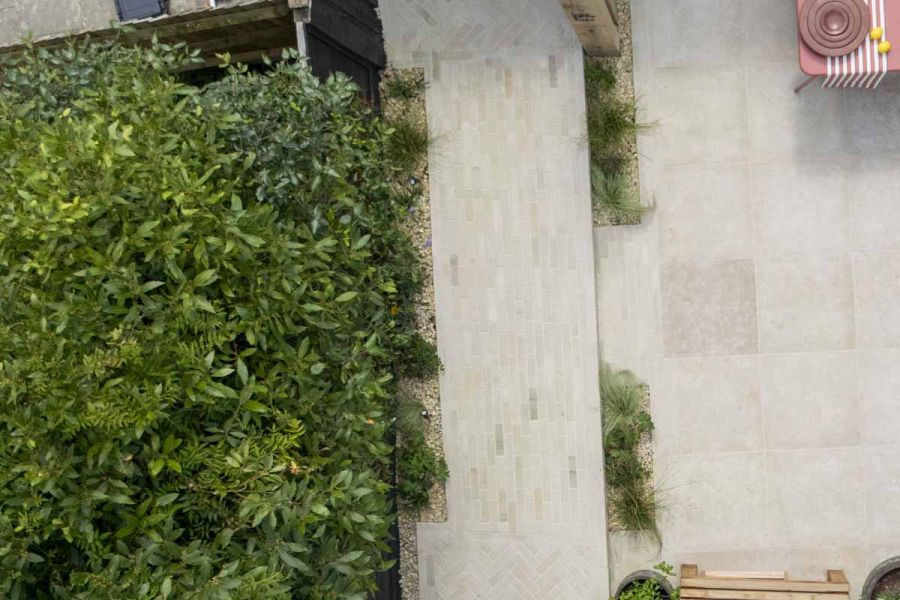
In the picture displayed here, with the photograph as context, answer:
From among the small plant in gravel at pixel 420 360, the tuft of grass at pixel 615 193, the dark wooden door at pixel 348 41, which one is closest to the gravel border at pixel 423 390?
the small plant in gravel at pixel 420 360

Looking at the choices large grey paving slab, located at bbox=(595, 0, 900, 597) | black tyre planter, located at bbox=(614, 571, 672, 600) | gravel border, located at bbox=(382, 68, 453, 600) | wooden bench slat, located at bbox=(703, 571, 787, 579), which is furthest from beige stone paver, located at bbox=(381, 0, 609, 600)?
wooden bench slat, located at bbox=(703, 571, 787, 579)

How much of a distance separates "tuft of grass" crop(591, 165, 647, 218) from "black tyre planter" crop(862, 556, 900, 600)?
139 inches

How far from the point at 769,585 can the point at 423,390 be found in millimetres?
3280

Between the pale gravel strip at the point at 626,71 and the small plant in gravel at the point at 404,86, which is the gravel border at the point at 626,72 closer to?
the pale gravel strip at the point at 626,71

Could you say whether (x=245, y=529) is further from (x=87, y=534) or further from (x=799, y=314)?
(x=799, y=314)

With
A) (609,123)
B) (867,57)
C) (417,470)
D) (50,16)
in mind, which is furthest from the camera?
(417,470)

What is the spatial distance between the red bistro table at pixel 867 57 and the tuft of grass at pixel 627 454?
111 inches

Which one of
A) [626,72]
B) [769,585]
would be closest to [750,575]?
[769,585]

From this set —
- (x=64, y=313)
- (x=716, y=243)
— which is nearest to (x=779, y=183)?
(x=716, y=243)

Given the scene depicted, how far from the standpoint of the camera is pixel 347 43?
5754 millimetres

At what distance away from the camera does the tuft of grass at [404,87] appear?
6391mm

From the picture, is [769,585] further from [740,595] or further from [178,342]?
[178,342]

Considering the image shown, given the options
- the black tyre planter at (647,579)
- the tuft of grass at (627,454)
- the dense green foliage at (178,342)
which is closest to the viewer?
the dense green foliage at (178,342)

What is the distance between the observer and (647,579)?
6.19 m
